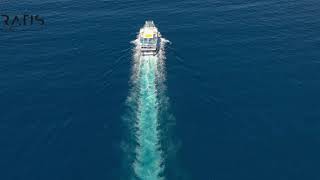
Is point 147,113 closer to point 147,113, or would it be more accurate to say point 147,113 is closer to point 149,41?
point 147,113

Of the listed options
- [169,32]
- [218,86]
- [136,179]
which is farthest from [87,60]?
[136,179]

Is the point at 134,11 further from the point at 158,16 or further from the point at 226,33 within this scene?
the point at 226,33

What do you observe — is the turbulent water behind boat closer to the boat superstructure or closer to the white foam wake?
the white foam wake

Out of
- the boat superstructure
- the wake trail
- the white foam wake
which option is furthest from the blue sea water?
the boat superstructure

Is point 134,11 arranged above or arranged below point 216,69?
above

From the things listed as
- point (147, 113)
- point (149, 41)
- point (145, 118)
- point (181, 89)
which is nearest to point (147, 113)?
point (147, 113)

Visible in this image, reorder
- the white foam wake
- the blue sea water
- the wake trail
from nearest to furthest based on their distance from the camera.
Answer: the white foam wake → the wake trail → the blue sea water
